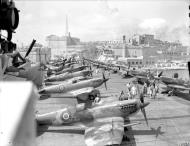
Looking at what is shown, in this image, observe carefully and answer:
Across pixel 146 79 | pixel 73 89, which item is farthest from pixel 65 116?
pixel 146 79

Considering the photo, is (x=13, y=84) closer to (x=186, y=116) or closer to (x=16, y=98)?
(x=16, y=98)

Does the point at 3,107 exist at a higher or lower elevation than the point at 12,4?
lower

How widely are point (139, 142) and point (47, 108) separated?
467 inches

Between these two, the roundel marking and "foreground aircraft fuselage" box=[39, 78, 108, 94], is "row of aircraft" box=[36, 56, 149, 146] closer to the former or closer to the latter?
the roundel marking

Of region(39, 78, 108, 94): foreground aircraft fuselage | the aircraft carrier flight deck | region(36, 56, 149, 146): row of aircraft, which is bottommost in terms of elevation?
the aircraft carrier flight deck

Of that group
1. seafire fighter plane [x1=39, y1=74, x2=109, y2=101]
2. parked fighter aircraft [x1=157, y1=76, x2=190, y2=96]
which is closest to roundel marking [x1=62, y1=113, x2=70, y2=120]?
seafire fighter plane [x1=39, y1=74, x2=109, y2=101]

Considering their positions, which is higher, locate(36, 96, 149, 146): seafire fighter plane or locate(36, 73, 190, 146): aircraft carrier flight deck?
locate(36, 96, 149, 146): seafire fighter plane

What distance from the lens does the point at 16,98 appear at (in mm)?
1453

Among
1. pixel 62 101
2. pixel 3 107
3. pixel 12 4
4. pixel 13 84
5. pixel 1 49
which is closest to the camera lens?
pixel 3 107

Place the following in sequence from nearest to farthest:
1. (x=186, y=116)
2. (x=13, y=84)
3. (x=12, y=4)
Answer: (x=13, y=84) < (x=12, y=4) < (x=186, y=116)

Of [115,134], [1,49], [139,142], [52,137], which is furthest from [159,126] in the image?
[1,49]

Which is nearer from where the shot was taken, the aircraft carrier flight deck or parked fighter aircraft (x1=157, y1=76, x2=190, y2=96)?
the aircraft carrier flight deck

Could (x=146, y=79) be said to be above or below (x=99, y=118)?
above

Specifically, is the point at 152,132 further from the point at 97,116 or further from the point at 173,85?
the point at 173,85
